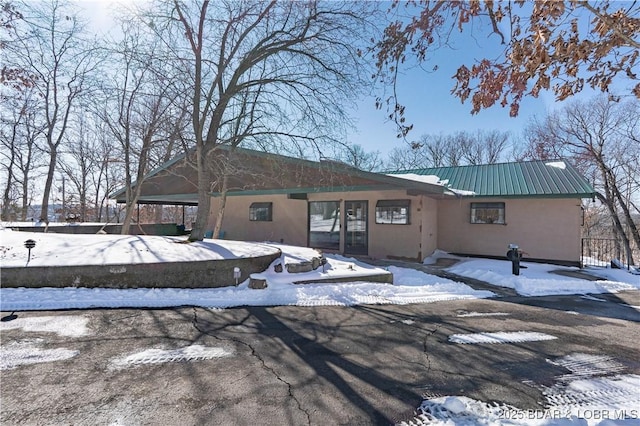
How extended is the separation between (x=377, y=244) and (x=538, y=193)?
5.74m

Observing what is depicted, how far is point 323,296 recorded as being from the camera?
6258 millimetres

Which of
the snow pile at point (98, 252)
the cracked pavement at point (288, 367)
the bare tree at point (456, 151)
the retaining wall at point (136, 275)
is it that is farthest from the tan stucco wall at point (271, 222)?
the bare tree at point (456, 151)

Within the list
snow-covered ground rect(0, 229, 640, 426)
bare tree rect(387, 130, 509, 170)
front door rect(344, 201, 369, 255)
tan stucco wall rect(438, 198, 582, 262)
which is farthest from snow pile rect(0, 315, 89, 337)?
bare tree rect(387, 130, 509, 170)

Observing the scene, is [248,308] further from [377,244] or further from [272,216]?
[272,216]

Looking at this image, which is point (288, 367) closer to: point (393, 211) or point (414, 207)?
point (414, 207)

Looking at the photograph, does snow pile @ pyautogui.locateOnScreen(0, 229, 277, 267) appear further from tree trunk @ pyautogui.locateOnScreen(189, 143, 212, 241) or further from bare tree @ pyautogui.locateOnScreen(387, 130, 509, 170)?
bare tree @ pyautogui.locateOnScreen(387, 130, 509, 170)

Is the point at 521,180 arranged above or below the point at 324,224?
above

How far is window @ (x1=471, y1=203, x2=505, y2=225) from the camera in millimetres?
11977

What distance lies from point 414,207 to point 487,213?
3.38 metres

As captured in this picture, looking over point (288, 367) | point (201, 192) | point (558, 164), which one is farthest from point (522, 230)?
point (288, 367)

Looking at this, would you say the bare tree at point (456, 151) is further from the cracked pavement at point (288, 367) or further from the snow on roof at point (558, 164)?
the cracked pavement at point (288, 367)

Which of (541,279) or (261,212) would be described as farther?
(261,212)

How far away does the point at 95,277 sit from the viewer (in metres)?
5.53

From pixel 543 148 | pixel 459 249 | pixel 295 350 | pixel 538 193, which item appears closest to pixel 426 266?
pixel 459 249
